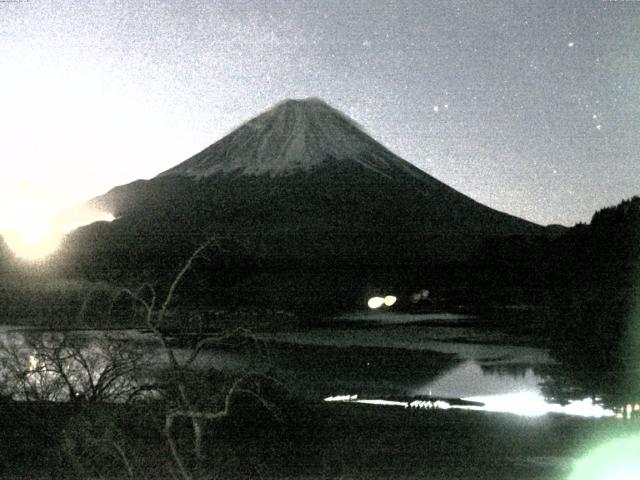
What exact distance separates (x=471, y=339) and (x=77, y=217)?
136043 mm

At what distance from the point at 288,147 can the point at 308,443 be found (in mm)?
145610

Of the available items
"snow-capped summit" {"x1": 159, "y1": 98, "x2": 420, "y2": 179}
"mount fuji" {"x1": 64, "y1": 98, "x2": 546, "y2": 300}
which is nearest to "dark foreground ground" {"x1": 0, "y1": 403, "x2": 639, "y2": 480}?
"mount fuji" {"x1": 64, "y1": 98, "x2": 546, "y2": 300}

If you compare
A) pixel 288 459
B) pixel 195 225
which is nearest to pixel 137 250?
pixel 195 225

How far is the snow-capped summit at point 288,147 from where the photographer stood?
15362 centimetres

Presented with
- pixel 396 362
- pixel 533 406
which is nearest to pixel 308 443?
pixel 533 406

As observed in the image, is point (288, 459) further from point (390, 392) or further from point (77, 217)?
point (77, 217)

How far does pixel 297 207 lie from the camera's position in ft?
454

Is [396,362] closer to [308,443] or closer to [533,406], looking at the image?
[533,406]

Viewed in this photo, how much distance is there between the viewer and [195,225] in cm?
12412

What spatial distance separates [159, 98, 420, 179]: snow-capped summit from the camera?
504 ft

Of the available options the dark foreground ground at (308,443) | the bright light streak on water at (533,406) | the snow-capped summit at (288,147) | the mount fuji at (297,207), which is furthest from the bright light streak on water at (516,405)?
the snow-capped summit at (288,147)

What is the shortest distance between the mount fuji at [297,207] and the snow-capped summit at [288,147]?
0.21 metres

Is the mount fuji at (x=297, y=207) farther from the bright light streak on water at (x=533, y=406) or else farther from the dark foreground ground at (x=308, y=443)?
the dark foreground ground at (x=308, y=443)

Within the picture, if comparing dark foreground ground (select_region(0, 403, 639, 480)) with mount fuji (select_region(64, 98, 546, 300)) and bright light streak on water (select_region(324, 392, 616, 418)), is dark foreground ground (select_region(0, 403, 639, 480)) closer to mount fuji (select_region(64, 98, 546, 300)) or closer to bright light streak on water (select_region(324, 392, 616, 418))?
bright light streak on water (select_region(324, 392, 616, 418))
